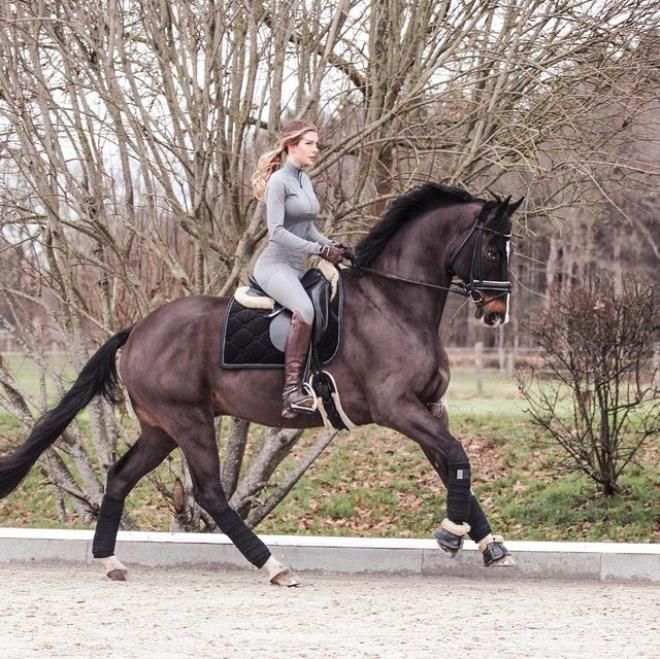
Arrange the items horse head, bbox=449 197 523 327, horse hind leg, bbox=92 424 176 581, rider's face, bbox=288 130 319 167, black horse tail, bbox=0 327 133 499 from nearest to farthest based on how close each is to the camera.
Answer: horse head, bbox=449 197 523 327, rider's face, bbox=288 130 319 167, horse hind leg, bbox=92 424 176 581, black horse tail, bbox=0 327 133 499

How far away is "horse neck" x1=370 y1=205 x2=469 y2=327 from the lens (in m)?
7.28

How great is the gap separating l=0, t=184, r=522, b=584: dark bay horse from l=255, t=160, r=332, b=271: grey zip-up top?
346mm

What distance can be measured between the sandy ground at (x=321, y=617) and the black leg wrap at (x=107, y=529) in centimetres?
17

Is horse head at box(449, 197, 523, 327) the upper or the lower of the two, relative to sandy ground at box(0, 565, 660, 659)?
upper

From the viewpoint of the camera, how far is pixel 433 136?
917 cm

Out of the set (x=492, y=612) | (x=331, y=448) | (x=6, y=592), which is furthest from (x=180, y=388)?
(x=331, y=448)

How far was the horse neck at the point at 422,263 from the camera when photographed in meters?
7.28

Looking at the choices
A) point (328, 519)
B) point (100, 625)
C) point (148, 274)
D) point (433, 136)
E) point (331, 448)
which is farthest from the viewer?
point (331, 448)

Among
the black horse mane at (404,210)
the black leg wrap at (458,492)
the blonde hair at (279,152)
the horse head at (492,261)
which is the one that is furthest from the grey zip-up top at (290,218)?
the black leg wrap at (458,492)

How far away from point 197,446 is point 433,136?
311 centimetres

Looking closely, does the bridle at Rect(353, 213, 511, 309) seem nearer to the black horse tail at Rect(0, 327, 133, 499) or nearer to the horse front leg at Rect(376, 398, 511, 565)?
the horse front leg at Rect(376, 398, 511, 565)

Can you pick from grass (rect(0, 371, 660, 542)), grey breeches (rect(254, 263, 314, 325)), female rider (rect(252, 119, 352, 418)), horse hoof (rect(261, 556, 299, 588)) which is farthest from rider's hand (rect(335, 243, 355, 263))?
grass (rect(0, 371, 660, 542))

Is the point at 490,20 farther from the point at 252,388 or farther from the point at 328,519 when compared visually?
the point at 328,519

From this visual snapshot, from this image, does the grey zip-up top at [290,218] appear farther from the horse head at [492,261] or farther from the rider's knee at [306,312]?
the horse head at [492,261]
